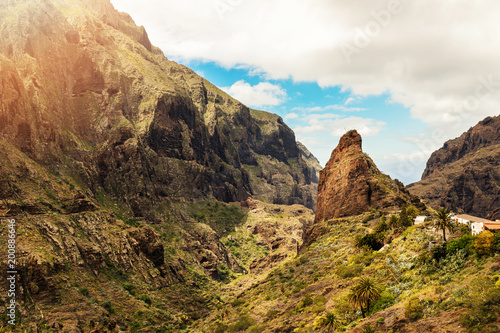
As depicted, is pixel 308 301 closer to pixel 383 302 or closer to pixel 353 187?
pixel 383 302

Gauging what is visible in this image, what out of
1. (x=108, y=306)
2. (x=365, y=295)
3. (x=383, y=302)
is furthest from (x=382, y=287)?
(x=108, y=306)

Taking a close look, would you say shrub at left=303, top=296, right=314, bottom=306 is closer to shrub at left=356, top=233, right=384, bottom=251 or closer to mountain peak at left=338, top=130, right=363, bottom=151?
shrub at left=356, top=233, right=384, bottom=251

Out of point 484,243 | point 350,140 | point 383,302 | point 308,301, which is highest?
point 350,140

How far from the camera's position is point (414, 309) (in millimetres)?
32844

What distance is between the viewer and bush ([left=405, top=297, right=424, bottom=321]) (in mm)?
32312

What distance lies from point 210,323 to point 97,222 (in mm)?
46340

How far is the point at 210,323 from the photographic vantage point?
8481 centimetres

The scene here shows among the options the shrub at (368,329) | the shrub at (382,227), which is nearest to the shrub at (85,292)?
the shrub at (382,227)

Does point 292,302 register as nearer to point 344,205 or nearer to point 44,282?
point 344,205

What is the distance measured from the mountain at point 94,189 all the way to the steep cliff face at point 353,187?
54.2 metres

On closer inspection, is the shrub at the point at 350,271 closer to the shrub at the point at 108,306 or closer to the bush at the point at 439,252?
the bush at the point at 439,252

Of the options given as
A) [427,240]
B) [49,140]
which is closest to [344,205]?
[427,240]

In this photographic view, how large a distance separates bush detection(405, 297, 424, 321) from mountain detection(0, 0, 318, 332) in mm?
63097

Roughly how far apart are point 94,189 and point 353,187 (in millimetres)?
93003
